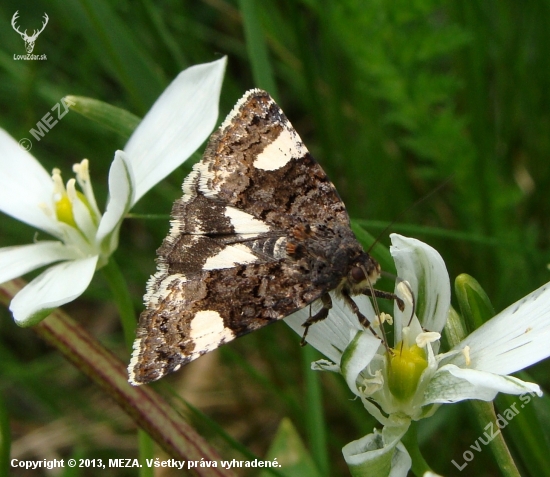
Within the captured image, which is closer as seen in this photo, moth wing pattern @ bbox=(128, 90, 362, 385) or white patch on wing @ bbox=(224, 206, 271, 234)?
moth wing pattern @ bbox=(128, 90, 362, 385)

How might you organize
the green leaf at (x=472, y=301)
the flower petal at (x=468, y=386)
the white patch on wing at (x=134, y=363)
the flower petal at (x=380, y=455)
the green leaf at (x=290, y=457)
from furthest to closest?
the green leaf at (x=290, y=457)
the white patch on wing at (x=134, y=363)
the green leaf at (x=472, y=301)
the flower petal at (x=380, y=455)
the flower petal at (x=468, y=386)

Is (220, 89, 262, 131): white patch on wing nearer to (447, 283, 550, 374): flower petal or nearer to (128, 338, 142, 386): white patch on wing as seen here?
(128, 338, 142, 386): white patch on wing

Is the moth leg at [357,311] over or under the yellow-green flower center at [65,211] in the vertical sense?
under

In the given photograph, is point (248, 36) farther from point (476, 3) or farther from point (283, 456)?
point (283, 456)

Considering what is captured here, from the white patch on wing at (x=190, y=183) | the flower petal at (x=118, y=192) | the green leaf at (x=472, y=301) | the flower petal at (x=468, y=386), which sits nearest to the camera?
the flower petal at (x=468, y=386)

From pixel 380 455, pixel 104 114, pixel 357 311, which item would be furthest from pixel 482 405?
pixel 104 114

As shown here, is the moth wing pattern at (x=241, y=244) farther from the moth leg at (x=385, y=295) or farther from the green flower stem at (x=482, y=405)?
the green flower stem at (x=482, y=405)

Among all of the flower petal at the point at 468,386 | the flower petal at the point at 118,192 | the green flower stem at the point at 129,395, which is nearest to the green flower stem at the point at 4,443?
the green flower stem at the point at 129,395

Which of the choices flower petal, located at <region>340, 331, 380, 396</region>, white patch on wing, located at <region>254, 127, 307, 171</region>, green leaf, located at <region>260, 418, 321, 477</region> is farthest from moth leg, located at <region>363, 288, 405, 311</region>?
green leaf, located at <region>260, 418, 321, 477</region>
